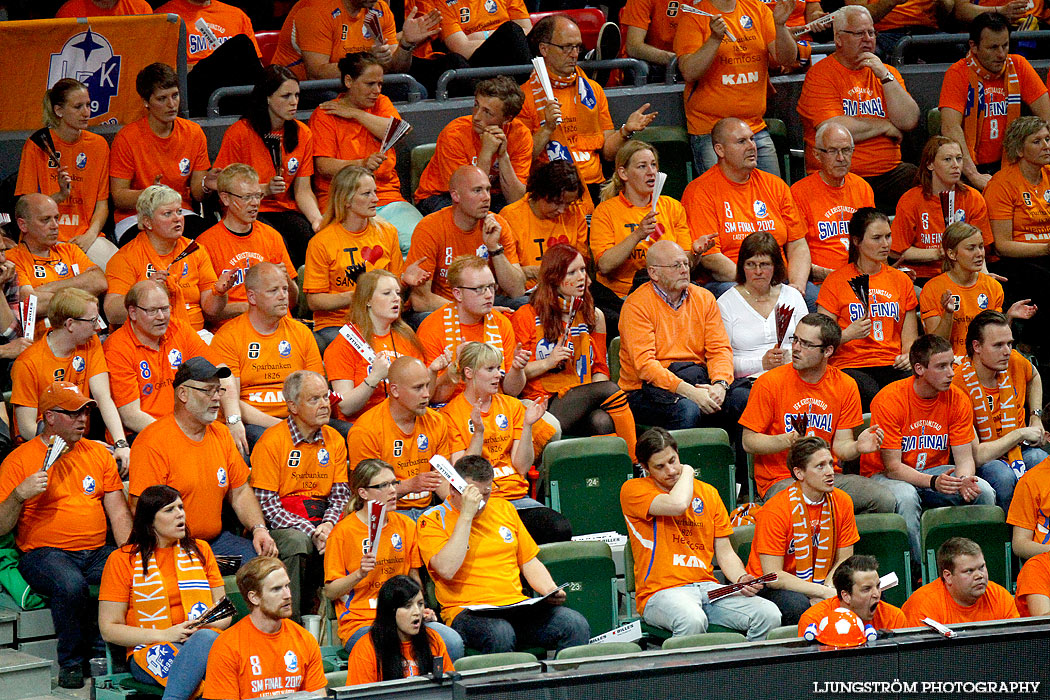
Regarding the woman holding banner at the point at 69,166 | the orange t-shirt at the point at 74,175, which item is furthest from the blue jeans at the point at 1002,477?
the orange t-shirt at the point at 74,175

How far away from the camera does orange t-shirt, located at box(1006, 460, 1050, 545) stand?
6.97 metres

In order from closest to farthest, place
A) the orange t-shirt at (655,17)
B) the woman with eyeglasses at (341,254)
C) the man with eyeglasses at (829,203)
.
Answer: the woman with eyeglasses at (341,254) < the man with eyeglasses at (829,203) < the orange t-shirt at (655,17)

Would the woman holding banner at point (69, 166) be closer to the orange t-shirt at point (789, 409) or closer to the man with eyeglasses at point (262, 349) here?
the man with eyeglasses at point (262, 349)

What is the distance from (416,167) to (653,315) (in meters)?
2.10

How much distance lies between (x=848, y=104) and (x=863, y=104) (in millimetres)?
104

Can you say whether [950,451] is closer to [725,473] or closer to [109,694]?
[725,473]

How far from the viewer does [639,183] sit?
8.46 metres

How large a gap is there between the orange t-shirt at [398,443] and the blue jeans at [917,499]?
87.7 inches

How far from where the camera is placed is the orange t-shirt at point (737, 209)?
8727mm

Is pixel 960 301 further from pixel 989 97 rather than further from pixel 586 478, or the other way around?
pixel 586 478

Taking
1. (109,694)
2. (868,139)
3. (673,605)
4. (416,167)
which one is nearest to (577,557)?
(673,605)

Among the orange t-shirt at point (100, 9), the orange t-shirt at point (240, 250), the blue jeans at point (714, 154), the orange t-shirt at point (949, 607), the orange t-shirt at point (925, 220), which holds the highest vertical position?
the orange t-shirt at point (100, 9)

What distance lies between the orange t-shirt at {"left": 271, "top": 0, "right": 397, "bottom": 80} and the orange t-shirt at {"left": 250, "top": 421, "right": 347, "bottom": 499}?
330cm

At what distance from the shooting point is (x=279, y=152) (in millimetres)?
8484
